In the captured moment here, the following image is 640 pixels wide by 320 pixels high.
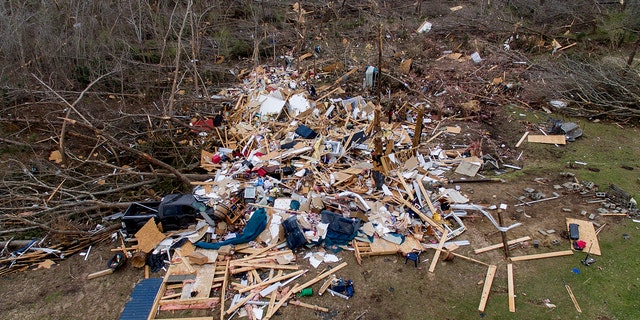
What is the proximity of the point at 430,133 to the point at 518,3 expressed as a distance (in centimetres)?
832

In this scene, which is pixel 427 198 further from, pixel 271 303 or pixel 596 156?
pixel 596 156

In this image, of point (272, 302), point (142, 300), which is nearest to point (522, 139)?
point (272, 302)

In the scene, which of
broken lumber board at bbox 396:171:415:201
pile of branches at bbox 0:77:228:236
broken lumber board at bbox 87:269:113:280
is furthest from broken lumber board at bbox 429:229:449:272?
broken lumber board at bbox 87:269:113:280

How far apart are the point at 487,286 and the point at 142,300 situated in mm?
3891

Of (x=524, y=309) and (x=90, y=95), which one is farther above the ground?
(x=90, y=95)

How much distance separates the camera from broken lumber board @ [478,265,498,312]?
3.98m

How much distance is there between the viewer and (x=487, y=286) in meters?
4.18

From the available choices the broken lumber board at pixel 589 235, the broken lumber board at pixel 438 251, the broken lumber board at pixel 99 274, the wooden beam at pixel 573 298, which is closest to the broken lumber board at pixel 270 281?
the broken lumber board at pixel 438 251

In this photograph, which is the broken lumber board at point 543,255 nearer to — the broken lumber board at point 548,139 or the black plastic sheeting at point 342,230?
the black plastic sheeting at point 342,230

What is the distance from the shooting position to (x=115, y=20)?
9141 millimetres

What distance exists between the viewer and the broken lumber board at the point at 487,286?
3984 millimetres

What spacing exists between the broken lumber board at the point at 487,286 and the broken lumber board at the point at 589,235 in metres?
1.28

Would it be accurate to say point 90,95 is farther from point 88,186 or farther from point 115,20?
point 88,186

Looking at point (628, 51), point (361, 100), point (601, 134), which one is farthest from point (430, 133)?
point (628, 51)
